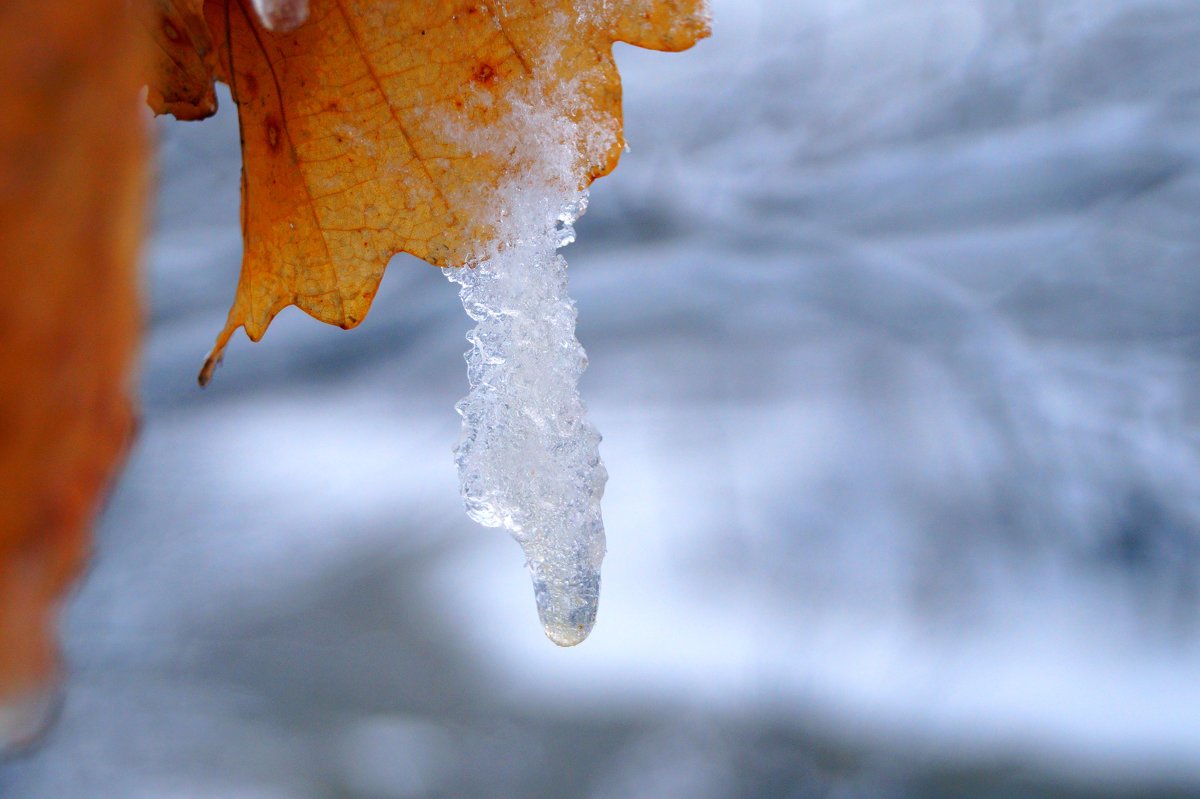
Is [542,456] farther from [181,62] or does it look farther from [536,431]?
[181,62]

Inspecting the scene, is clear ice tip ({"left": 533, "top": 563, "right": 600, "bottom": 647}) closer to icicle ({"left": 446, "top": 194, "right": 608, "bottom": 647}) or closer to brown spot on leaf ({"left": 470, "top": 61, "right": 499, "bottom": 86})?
icicle ({"left": 446, "top": 194, "right": 608, "bottom": 647})

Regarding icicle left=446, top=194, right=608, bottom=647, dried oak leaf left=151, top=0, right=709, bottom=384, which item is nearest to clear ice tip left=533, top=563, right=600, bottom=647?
icicle left=446, top=194, right=608, bottom=647

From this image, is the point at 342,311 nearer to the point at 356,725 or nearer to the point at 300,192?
the point at 300,192

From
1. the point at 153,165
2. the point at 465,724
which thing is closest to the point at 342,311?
the point at 153,165

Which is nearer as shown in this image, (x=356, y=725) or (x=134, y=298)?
(x=134, y=298)

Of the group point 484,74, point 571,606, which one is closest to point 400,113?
point 484,74

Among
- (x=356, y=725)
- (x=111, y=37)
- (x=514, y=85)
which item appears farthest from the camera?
(x=356, y=725)
